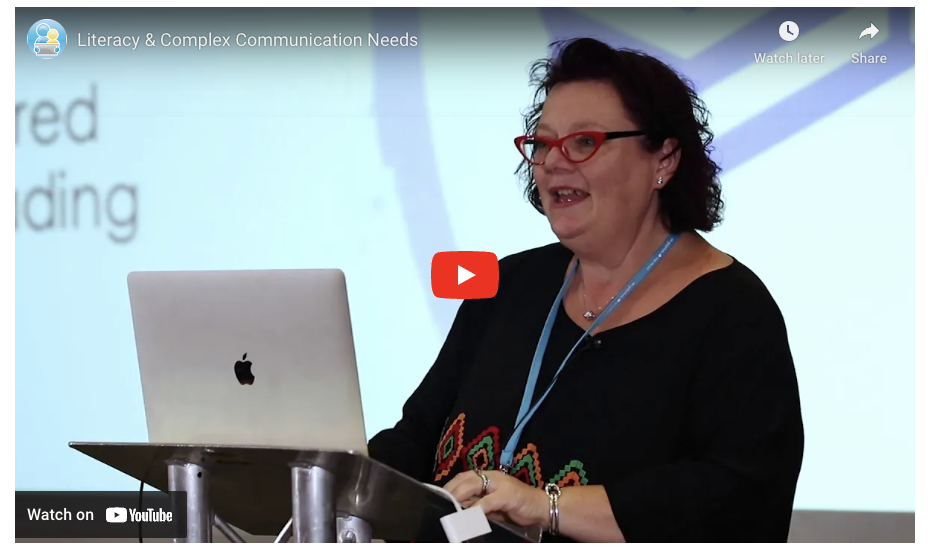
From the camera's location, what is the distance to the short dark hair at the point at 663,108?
77.4 inches

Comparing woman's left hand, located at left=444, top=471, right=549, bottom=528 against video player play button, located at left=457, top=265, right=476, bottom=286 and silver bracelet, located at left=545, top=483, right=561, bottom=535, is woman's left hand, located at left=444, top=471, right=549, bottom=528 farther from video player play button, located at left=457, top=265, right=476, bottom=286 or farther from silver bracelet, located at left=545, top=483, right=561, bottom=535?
video player play button, located at left=457, top=265, right=476, bottom=286

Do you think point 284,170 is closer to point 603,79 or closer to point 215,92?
point 215,92

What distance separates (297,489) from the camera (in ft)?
4.82

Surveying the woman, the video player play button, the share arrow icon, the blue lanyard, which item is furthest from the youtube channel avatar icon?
the share arrow icon

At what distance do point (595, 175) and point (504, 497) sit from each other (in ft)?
2.17

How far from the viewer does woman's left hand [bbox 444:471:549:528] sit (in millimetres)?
1584

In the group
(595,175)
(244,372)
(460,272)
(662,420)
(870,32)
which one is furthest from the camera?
(460,272)

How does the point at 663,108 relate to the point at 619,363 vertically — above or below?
above

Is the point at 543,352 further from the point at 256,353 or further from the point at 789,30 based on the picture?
the point at 789,30

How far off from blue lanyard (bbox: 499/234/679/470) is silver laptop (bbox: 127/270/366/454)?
0.39m

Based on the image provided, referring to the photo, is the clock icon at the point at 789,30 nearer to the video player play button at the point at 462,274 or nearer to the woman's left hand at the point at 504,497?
the video player play button at the point at 462,274

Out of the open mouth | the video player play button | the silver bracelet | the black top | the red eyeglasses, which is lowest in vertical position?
the silver bracelet

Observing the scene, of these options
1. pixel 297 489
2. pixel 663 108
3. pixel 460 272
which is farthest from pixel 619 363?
pixel 460 272

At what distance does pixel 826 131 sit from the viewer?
9.01 feet
